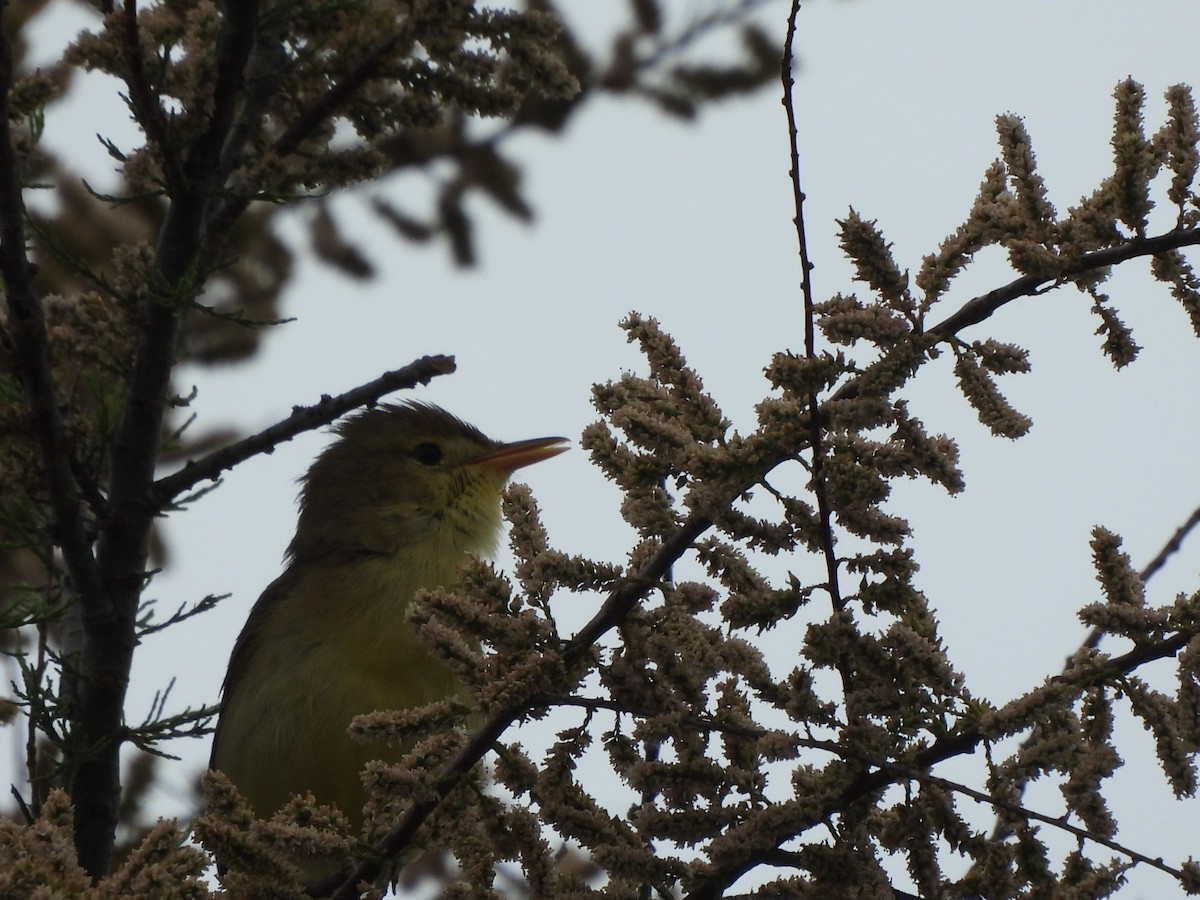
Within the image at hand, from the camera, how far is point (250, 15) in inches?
154

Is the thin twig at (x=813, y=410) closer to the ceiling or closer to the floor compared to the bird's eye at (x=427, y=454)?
closer to the floor

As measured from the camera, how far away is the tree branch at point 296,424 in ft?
11.5

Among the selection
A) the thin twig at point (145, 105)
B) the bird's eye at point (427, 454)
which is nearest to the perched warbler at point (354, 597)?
the bird's eye at point (427, 454)

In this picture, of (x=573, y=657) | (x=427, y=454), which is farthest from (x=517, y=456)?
(x=573, y=657)

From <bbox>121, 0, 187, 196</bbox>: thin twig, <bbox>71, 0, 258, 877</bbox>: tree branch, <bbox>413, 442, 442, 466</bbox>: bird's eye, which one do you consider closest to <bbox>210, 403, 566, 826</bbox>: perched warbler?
<bbox>413, 442, 442, 466</bbox>: bird's eye

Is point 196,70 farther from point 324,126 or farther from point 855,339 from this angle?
point 855,339

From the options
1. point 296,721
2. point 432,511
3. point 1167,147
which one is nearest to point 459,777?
point 1167,147

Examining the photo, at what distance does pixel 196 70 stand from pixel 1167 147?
97.5 inches

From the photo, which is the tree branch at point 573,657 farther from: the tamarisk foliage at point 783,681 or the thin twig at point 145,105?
the thin twig at point 145,105

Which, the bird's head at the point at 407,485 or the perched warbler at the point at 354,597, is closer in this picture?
the perched warbler at the point at 354,597

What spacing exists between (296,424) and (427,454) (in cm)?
247

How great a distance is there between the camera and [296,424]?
380 centimetres

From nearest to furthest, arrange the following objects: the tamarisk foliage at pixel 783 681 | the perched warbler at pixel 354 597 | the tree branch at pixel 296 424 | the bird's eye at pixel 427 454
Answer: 1. the tamarisk foliage at pixel 783 681
2. the tree branch at pixel 296 424
3. the perched warbler at pixel 354 597
4. the bird's eye at pixel 427 454

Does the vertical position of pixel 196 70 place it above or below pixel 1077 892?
above
